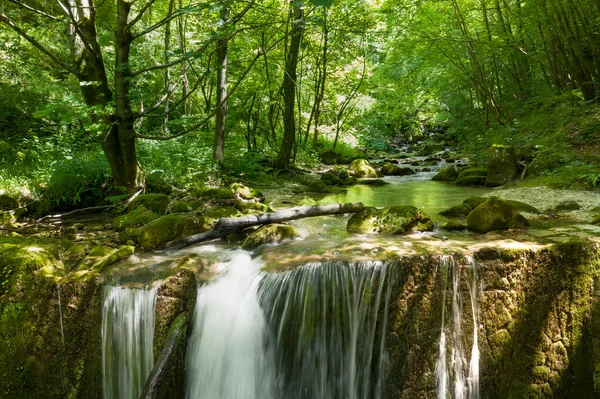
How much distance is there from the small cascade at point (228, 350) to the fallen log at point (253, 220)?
132 centimetres

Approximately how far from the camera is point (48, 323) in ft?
12.2

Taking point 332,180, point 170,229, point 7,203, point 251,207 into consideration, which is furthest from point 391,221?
point 332,180

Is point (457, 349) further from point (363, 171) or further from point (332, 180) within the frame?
point (363, 171)

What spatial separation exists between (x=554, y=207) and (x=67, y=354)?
6720mm

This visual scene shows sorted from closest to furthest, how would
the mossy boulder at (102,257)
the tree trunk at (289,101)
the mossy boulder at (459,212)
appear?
the mossy boulder at (102,257)
the mossy boulder at (459,212)
the tree trunk at (289,101)

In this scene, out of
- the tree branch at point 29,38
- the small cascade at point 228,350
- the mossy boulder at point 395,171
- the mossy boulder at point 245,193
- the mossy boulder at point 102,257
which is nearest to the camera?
the small cascade at point 228,350

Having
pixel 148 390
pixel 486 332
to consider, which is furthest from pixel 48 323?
pixel 486 332

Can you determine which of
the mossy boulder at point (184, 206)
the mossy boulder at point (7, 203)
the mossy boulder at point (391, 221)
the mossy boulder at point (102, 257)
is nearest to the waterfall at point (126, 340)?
the mossy boulder at point (102, 257)

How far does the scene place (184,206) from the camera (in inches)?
246

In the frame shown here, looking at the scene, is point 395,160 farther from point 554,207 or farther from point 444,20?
point 554,207

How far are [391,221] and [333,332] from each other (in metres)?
2.08

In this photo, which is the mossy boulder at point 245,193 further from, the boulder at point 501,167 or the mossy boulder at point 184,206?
the boulder at point 501,167

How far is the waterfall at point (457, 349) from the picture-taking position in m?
3.41

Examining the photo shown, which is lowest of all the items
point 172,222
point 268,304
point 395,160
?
point 268,304
